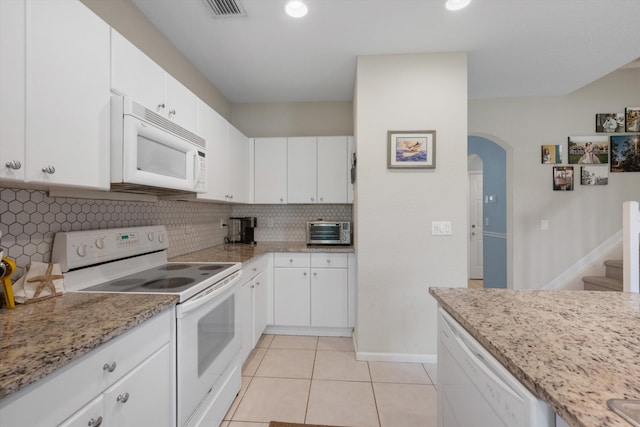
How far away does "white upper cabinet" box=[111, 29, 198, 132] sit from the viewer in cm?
131

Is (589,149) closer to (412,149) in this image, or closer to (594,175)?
(594,175)

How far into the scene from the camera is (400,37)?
213 cm

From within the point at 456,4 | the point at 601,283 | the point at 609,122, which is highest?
the point at 456,4

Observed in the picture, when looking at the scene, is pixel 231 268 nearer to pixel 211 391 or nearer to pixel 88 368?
pixel 211 391

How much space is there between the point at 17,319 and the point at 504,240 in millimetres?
4827

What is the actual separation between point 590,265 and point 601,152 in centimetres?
136

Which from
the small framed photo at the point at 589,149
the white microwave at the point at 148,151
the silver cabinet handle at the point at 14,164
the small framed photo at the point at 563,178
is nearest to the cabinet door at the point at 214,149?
the white microwave at the point at 148,151

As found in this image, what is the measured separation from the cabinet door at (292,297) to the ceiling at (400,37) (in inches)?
79.8

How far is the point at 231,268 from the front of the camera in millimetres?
1848

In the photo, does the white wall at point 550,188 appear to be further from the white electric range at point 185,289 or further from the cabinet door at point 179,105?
the white electric range at point 185,289

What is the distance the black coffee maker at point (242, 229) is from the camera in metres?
3.25

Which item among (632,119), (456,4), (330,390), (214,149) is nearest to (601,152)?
(632,119)

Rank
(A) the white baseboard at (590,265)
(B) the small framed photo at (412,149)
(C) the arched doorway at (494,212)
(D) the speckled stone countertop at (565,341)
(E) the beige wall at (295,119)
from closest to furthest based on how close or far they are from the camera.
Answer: (D) the speckled stone countertop at (565,341)
(B) the small framed photo at (412,149)
(A) the white baseboard at (590,265)
(E) the beige wall at (295,119)
(C) the arched doorway at (494,212)

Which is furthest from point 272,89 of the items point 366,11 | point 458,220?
point 458,220
